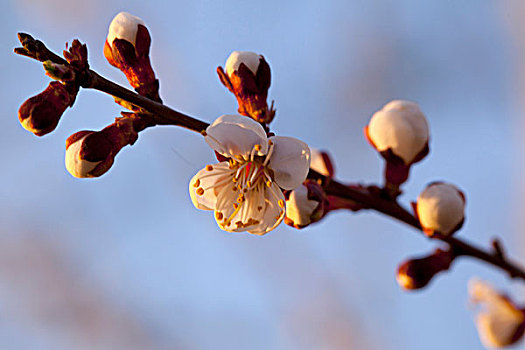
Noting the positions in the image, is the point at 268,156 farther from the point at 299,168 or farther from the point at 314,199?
the point at 314,199

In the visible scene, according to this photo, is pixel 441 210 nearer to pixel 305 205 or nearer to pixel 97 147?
pixel 305 205

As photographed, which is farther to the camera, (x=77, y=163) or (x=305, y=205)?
(x=305, y=205)

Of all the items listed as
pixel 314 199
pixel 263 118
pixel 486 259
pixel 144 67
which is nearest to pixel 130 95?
pixel 144 67

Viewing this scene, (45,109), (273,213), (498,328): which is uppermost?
(45,109)

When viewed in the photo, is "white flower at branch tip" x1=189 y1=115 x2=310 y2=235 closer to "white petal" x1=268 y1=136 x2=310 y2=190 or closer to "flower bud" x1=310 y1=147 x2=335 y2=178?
"white petal" x1=268 y1=136 x2=310 y2=190

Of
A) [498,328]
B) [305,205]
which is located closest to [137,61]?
[305,205]

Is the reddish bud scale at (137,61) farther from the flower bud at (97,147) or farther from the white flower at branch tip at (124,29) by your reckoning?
the flower bud at (97,147)

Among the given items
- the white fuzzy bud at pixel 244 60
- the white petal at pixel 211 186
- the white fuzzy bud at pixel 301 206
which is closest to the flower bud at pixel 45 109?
the white petal at pixel 211 186

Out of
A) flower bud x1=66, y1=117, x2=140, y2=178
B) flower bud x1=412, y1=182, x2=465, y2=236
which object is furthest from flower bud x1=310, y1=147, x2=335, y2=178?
flower bud x1=66, y1=117, x2=140, y2=178
